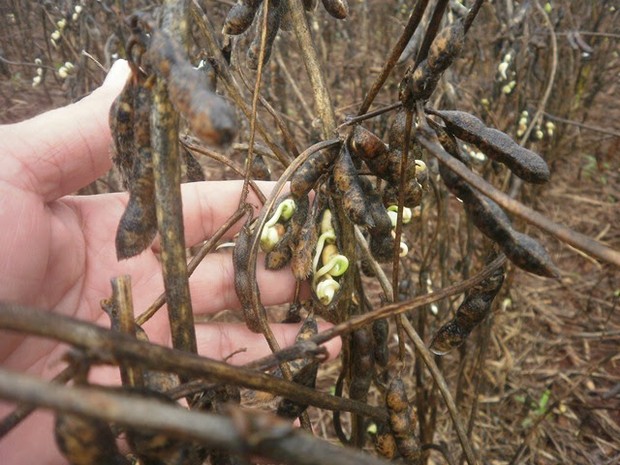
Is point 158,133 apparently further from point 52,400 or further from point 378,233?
point 378,233

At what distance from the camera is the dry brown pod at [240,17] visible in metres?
1.06

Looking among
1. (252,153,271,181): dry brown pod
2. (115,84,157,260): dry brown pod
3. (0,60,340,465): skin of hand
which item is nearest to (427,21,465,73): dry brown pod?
(115,84,157,260): dry brown pod

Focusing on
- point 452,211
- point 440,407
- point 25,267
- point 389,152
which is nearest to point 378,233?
point 389,152

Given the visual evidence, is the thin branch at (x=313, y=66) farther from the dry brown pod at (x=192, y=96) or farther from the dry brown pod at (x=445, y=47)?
the dry brown pod at (x=192, y=96)

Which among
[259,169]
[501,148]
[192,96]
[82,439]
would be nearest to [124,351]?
[82,439]

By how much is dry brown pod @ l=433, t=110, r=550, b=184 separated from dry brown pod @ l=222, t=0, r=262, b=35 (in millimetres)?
433

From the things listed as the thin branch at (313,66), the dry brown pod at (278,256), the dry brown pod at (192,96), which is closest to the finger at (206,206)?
the dry brown pod at (278,256)

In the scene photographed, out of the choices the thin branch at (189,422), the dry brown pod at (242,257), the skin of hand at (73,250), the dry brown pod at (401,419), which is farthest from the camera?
the skin of hand at (73,250)

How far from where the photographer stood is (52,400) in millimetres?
387

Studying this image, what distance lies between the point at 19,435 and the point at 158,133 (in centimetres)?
116

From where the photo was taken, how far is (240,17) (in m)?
1.06

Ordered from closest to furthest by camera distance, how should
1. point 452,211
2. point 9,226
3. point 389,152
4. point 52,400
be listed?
1. point 52,400
2. point 389,152
3. point 9,226
4. point 452,211

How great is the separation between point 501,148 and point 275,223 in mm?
480

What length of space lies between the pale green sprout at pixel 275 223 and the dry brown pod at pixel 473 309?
384mm
